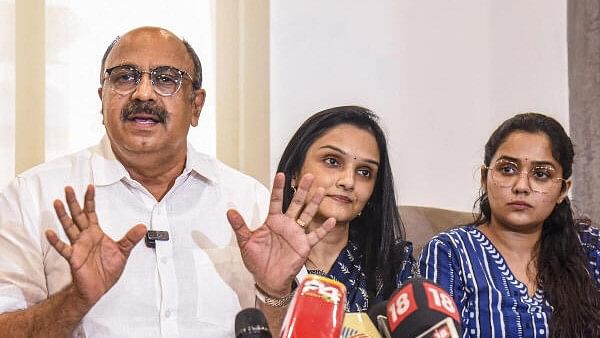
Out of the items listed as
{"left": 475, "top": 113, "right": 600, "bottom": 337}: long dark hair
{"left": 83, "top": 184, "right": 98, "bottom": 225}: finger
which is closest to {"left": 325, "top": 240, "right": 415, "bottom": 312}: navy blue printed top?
{"left": 475, "top": 113, "right": 600, "bottom": 337}: long dark hair

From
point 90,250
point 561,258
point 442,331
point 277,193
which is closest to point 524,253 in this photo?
point 561,258

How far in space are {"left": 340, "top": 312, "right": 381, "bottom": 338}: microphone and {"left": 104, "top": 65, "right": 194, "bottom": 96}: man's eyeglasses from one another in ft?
2.79

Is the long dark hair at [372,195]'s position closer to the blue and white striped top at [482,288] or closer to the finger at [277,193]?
the blue and white striped top at [482,288]

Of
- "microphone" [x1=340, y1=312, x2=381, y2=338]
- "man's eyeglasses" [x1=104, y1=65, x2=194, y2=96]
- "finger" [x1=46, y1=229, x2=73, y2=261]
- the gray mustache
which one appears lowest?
"microphone" [x1=340, y1=312, x2=381, y2=338]

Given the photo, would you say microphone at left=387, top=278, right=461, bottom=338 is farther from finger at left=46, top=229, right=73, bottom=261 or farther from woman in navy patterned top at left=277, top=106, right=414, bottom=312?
woman in navy patterned top at left=277, top=106, right=414, bottom=312

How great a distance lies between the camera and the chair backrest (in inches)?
100

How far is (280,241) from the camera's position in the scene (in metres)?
1.68

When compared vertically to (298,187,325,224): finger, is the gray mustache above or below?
above

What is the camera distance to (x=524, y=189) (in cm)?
225

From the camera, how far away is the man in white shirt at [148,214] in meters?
1.75

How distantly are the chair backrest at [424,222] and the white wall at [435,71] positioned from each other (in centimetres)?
69

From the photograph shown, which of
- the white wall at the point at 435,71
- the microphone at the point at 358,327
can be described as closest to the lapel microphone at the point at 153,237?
the microphone at the point at 358,327

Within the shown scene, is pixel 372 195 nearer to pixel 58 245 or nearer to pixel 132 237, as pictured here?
pixel 132 237

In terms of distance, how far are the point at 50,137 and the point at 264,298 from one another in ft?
3.59
